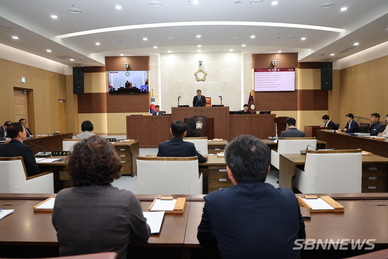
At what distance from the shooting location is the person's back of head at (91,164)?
1147mm

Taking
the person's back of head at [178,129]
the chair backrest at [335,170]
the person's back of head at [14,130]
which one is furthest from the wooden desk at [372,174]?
the person's back of head at [14,130]

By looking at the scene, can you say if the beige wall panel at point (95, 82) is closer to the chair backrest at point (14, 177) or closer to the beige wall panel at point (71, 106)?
the beige wall panel at point (71, 106)

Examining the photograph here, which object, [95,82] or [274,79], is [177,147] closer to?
[274,79]

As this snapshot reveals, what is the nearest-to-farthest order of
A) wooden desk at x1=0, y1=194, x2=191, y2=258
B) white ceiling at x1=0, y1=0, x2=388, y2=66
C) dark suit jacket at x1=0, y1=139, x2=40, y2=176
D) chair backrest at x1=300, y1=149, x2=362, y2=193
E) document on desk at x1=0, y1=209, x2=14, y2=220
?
wooden desk at x1=0, y1=194, x2=191, y2=258 < document on desk at x1=0, y1=209, x2=14, y2=220 < chair backrest at x1=300, y1=149, x2=362, y2=193 < dark suit jacket at x1=0, y1=139, x2=40, y2=176 < white ceiling at x1=0, y1=0, x2=388, y2=66

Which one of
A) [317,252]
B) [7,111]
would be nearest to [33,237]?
[317,252]

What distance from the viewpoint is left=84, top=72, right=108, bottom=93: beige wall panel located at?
12625 mm

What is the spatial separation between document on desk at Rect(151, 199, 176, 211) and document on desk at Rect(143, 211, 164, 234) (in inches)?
2.7

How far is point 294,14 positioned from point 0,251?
25.5 ft

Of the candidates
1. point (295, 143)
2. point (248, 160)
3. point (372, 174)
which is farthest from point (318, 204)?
point (295, 143)

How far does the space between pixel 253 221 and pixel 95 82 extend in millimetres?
13042

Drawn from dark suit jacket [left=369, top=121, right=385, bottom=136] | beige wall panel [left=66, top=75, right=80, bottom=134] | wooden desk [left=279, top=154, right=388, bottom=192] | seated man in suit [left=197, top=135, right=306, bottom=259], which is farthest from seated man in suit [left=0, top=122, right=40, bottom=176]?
beige wall panel [left=66, top=75, right=80, bottom=134]

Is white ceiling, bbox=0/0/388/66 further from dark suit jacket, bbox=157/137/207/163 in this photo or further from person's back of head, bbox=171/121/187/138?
dark suit jacket, bbox=157/137/207/163

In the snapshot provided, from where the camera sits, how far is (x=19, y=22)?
680 cm

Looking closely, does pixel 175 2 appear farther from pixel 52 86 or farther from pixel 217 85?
pixel 52 86
